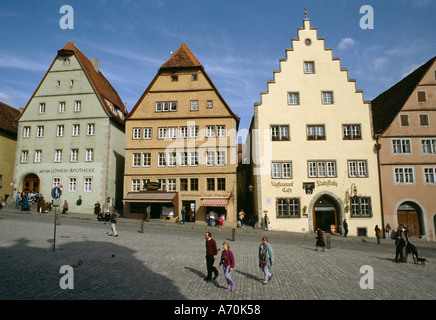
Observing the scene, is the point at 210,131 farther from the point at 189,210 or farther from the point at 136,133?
the point at 189,210

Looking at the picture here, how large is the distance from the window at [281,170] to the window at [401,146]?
1040 cm

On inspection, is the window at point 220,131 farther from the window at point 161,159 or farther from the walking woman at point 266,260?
the walking woman at point 266,260

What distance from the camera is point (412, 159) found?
2750cm

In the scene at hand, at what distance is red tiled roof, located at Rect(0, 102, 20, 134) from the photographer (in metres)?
35.4

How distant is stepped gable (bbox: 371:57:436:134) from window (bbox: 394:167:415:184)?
412 centimetres

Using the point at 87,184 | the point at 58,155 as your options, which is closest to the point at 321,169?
the point at 87,184

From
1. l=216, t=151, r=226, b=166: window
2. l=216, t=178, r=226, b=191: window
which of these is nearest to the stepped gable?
l=216, t=151, r=226, b=166: window

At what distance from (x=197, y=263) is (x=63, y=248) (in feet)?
21.8

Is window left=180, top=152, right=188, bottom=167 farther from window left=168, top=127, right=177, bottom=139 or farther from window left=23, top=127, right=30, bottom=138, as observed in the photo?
window left=23, top=127, right=30, bottom=138

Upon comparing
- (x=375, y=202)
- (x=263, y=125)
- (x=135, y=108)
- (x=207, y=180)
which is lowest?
(x=375, y=202)

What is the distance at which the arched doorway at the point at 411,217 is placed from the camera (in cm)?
2688
